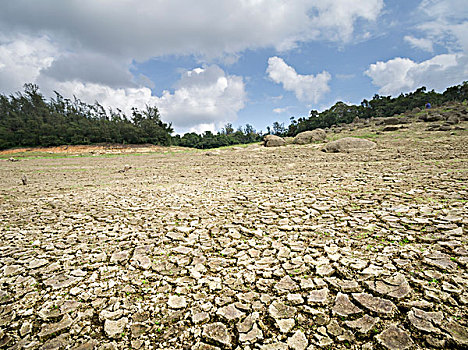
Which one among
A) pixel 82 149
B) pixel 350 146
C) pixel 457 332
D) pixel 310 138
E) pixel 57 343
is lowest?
pixel 57 343

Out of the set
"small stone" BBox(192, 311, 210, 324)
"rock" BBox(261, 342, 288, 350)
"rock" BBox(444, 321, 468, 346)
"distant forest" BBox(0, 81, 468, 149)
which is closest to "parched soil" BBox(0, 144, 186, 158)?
"distant forest" BBox(0, 81, 468, 149)

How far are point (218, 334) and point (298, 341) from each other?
693 millimetres

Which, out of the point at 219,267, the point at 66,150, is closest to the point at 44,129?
the point at 66,150

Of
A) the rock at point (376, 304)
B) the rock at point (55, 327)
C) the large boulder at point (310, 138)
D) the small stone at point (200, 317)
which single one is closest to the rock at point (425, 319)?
the rock at point (376, 304)

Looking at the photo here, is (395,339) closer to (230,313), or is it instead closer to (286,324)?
(286,324)

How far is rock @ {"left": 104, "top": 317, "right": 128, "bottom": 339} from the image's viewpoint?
2.05 metres

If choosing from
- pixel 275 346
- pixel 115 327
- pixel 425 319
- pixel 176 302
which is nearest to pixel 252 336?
pixel 275 346

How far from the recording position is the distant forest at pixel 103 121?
142ft

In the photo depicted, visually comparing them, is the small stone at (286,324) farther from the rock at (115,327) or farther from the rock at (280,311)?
the rock at (115,327)

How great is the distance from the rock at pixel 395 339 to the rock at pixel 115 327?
2.24 m

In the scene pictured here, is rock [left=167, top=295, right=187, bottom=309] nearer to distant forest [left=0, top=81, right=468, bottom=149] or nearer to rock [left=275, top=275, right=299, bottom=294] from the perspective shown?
rock [left=275, top=275, right=299, bottom=294]

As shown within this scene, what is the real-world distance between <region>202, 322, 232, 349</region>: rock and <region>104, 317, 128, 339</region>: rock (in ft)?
2.54

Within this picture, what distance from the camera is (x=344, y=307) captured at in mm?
2158

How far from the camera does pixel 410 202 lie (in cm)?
452
